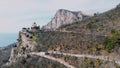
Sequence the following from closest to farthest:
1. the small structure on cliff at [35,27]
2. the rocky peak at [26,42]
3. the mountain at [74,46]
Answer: the mountain at [74,46]
the rocky peak at [26,42]
the small structure on cliff at [35,27]

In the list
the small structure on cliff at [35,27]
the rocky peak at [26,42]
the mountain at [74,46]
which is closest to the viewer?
the mountain at [74,46]

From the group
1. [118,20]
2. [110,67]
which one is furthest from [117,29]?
[110,67]

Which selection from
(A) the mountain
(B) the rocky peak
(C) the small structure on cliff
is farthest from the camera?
(C) the small structure on cliff

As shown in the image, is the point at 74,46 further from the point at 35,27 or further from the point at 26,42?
the point at 35,27

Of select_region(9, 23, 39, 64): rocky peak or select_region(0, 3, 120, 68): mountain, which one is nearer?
select_region(0, 3, 120, 68): mountain

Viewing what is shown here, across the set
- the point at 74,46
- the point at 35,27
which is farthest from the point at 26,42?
the point at 74,46

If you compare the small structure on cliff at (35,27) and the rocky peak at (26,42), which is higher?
the small structure on cliff at (35,27)

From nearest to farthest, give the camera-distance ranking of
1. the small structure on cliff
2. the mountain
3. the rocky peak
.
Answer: the mountain < the rocky peak < the small structure on cliff

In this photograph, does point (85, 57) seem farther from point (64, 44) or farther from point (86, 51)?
point (64, 44)

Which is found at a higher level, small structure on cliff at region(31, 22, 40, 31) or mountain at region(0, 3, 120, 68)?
small structure on cliff at region(31, 22, 40, 31)

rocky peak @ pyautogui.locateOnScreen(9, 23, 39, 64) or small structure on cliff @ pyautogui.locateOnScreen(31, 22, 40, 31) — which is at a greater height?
small structure on cliff @ pyautogui.locateOnScreen(31, 22, 40, 31)
